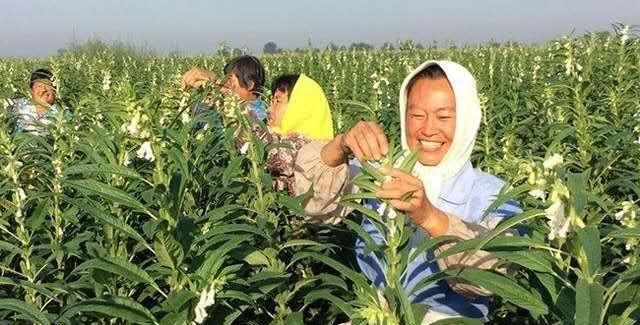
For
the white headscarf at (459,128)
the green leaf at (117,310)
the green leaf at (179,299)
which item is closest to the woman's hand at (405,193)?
the white headscarf at (459,128)

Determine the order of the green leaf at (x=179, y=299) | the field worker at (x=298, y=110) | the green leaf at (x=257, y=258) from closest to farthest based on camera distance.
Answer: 1. the green leaf at (x=179, y=299)
2. the green leaf at (x=257, y=258)
3. the field worker at (x=298, y=110)

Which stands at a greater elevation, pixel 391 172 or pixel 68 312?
pixel 391 172

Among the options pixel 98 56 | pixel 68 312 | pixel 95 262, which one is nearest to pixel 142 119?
pixel 95 262

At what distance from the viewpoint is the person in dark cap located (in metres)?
4.78

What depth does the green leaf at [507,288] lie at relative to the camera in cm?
215

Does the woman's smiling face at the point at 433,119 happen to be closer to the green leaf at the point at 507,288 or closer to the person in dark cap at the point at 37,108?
the green leaf at the point at 507,288

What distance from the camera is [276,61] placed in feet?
82.7

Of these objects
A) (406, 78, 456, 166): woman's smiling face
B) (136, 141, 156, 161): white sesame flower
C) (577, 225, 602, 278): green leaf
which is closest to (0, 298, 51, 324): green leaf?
(136, 141, 156, 161): white sesame flower

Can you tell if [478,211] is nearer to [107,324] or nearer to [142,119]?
[142,119]

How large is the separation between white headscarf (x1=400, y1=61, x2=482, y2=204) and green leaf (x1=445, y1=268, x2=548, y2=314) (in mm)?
766

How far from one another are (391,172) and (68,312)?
1220 mm

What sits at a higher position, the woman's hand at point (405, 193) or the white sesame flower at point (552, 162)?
the white sesame flower at point (552, 162)

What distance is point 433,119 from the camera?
294 centimetres

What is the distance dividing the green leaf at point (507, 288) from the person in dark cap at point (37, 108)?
9.30 ft
